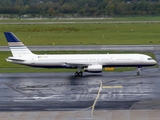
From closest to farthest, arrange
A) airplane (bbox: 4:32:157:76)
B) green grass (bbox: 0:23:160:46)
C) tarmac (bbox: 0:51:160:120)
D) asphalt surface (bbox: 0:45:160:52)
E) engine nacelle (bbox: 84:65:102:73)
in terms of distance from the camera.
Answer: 1. tarmac (bbox: 0:51:160:120)
2. engine nacelle (bbox: 84:65:102:73)
3. airplane (bbox: 4:32:157:76)
4. asphalt surface (bbox: 0:45:160:52)
5. green grass (bbox: 0:23:160:46)

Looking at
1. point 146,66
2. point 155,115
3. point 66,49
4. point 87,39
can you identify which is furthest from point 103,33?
point 155,115

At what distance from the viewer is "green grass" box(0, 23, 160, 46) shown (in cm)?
10412

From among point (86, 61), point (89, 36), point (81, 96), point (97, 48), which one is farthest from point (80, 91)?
point (89, 36)

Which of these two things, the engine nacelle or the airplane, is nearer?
the engine nacelle

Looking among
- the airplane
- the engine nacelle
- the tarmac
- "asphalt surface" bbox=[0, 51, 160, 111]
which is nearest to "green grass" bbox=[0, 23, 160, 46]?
the airplane

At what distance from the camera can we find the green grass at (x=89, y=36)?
104 meters

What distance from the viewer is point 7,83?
60219 millimetres

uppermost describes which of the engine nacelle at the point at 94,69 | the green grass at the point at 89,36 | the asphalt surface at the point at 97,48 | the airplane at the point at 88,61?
the airplane at the point at 88,61

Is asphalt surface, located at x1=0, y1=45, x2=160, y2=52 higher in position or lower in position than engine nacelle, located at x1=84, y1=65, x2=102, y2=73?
lower

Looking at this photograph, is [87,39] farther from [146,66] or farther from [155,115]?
[155,115]

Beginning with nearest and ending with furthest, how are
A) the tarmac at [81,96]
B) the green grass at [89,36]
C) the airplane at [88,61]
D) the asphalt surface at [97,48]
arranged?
the tarmac at [81,96], the airplane at [88,61], the asphalt surface at [97,48], the green grass at [89,36]

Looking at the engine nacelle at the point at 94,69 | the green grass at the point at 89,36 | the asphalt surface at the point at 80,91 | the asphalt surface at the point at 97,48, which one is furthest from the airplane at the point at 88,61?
the green grass at the point at 89,36

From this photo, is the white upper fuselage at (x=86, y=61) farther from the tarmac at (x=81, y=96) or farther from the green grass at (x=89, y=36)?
the green grass at (x=89, y=36)

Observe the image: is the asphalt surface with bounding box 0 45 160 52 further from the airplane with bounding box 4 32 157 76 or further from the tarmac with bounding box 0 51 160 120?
the airplane with bounding box 4 32 157 76
